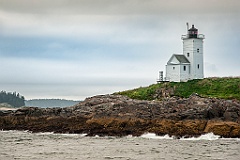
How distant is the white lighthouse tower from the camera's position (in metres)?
69.7

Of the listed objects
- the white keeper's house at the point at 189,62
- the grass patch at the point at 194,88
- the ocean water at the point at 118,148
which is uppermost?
the white keeper's house at the point at 189,62

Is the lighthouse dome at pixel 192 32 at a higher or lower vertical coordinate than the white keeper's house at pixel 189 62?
higher

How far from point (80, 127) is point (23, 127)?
7683 mm

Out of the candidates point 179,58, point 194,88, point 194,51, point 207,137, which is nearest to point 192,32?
point 194,51

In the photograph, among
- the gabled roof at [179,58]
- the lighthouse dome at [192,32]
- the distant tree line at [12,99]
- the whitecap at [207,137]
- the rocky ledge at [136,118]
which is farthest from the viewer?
the distant tree line at [12,99]

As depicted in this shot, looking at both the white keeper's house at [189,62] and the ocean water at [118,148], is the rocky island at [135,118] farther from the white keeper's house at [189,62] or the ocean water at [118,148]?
the white keeper's house at [189,62]

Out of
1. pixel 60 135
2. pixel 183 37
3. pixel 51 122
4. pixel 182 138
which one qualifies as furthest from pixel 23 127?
pixel 183 37

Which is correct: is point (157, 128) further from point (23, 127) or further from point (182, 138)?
point (23, 127)

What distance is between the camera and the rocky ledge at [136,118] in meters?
39.8

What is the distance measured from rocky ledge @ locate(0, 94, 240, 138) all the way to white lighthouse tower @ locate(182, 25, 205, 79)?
18507 millimetres

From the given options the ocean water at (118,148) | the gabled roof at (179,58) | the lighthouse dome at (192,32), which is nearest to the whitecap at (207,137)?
the ocean water at (118,148)

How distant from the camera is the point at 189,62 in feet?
229

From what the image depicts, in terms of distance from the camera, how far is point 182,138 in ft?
125

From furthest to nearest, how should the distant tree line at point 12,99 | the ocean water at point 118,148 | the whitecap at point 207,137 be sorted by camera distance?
the distant tree line at point 12,99, the whitecap at point 207,137, the ocean water at point 118,148
